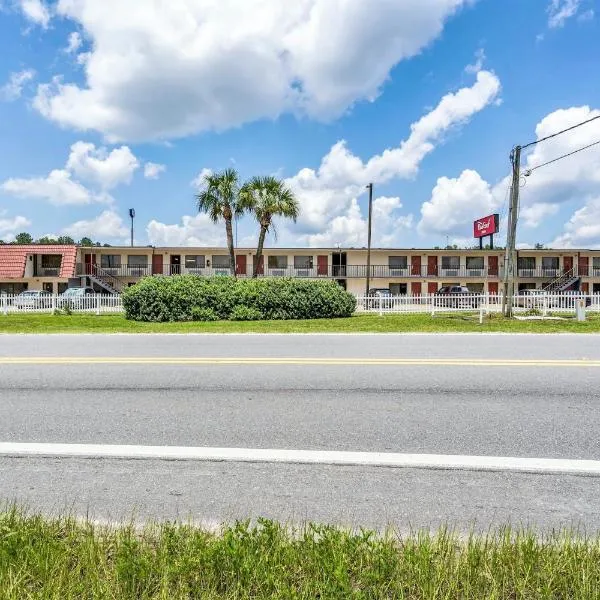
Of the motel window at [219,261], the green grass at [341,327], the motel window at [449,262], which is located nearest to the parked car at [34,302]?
the green grass at [341,327]

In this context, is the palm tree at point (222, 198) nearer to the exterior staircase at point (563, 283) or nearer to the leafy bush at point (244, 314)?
the leafy bush at point (244, 314)

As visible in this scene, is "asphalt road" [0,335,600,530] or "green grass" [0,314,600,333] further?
"green grass" [0,314,600,333]

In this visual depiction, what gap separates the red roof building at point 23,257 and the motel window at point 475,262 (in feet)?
128

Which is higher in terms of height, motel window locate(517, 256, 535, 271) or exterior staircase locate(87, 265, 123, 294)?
motel window locate(517, 256, 535, 271)

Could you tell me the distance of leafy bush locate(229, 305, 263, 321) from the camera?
19625 millimetres

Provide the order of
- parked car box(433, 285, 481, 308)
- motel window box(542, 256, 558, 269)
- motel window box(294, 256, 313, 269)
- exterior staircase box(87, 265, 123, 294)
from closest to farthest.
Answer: parked car box(433, 285, 481, 308)
exterior staircase box(87, 265, 123, 294)
motel window box(294, 256, 313, 269)
motel window box(542, 256, 558, 269)

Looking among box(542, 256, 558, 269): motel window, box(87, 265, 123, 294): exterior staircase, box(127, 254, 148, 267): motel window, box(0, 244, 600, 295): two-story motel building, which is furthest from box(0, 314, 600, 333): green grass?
box(542, 256, 558, 269): motel window

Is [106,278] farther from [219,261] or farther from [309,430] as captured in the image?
[309,430]

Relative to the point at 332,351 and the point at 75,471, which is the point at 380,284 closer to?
the point at 332,351

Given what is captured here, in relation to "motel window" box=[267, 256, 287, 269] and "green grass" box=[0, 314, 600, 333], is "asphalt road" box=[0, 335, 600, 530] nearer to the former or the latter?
"green grass" box=[0, 314, 600, 333]

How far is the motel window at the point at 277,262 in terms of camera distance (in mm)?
47000

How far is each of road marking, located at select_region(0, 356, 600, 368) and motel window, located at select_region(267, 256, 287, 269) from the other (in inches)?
1512

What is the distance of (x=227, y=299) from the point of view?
19.9m

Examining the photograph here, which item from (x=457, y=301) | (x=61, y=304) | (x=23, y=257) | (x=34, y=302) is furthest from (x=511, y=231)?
(x=23, y=257)
